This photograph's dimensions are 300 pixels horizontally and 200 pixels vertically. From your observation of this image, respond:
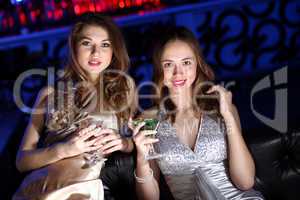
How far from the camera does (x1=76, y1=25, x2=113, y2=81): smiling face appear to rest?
171 centimetres

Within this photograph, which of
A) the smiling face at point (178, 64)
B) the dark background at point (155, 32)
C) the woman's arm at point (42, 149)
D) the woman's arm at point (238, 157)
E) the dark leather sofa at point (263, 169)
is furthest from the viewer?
the dark background at point (155, 32)

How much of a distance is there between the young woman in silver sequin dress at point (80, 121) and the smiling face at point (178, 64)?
0.81ft

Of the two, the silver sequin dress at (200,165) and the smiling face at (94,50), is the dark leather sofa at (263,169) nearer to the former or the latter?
the silver sequin dress at (200,165)

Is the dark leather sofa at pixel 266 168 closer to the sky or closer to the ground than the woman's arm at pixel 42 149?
closer to the ground

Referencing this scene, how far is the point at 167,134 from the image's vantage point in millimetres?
1763

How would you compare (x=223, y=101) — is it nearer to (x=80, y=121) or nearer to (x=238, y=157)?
(x=238, y=157)

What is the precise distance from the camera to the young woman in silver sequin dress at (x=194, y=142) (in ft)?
5.27

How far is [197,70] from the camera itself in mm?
1797

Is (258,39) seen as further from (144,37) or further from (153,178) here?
(153,178)

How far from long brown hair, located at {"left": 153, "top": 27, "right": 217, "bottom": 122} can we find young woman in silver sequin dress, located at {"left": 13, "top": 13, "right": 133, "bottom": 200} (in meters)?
0.18

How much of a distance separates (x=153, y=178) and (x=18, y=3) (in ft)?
6.01

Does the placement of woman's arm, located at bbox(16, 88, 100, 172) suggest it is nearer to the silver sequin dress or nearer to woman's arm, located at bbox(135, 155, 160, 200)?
woman's arm, located at bbox(135, 155, 160, 200)

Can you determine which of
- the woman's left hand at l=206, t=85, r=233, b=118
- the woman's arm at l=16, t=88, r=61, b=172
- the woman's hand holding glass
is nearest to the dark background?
the woman's arm at l=16, t=88, r=61, b=172

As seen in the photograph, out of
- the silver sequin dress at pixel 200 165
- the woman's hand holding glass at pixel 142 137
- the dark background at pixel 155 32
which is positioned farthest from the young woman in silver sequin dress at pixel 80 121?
the dark background at pixel 155 32
